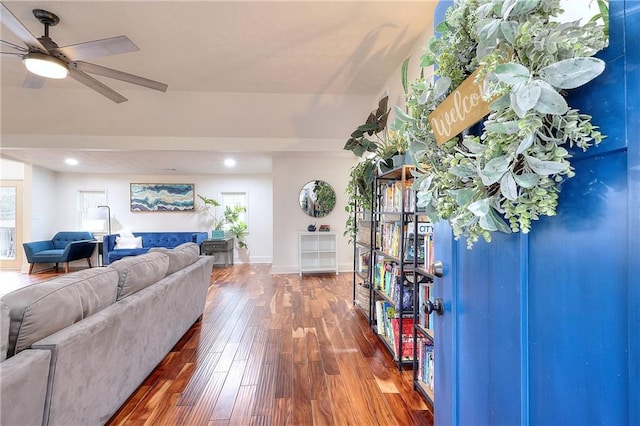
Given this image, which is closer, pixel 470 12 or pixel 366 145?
pixel 470 12

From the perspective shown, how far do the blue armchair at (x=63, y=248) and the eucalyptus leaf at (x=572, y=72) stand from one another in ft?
25.6

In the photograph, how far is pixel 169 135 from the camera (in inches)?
166

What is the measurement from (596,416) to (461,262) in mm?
485

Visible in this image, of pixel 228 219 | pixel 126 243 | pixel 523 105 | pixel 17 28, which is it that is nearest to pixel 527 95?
pixel 523 105

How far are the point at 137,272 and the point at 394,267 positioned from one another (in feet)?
6.39

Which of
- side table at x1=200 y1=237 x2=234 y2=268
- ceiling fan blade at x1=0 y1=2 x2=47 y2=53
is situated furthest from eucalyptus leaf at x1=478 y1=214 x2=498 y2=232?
side table at x1=200 y1=237 x2=234 y2=268

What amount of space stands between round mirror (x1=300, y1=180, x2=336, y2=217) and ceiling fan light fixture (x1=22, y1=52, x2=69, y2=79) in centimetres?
382

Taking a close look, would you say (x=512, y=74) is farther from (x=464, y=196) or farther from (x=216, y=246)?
(x=216, y=246)

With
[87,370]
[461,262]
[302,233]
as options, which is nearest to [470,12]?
[461,262]

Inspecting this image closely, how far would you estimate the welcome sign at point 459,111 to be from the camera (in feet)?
2.01

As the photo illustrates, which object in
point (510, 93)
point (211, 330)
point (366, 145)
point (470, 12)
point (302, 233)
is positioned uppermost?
point (366, 145)

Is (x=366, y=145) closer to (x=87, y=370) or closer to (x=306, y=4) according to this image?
(x=306, y=4)

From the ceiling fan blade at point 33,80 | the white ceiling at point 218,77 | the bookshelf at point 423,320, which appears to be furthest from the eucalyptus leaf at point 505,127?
the ceiling fan blade at point 33,80

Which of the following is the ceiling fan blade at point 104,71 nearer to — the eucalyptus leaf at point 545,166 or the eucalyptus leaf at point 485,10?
the eucalyptus leaf at point 485,10
